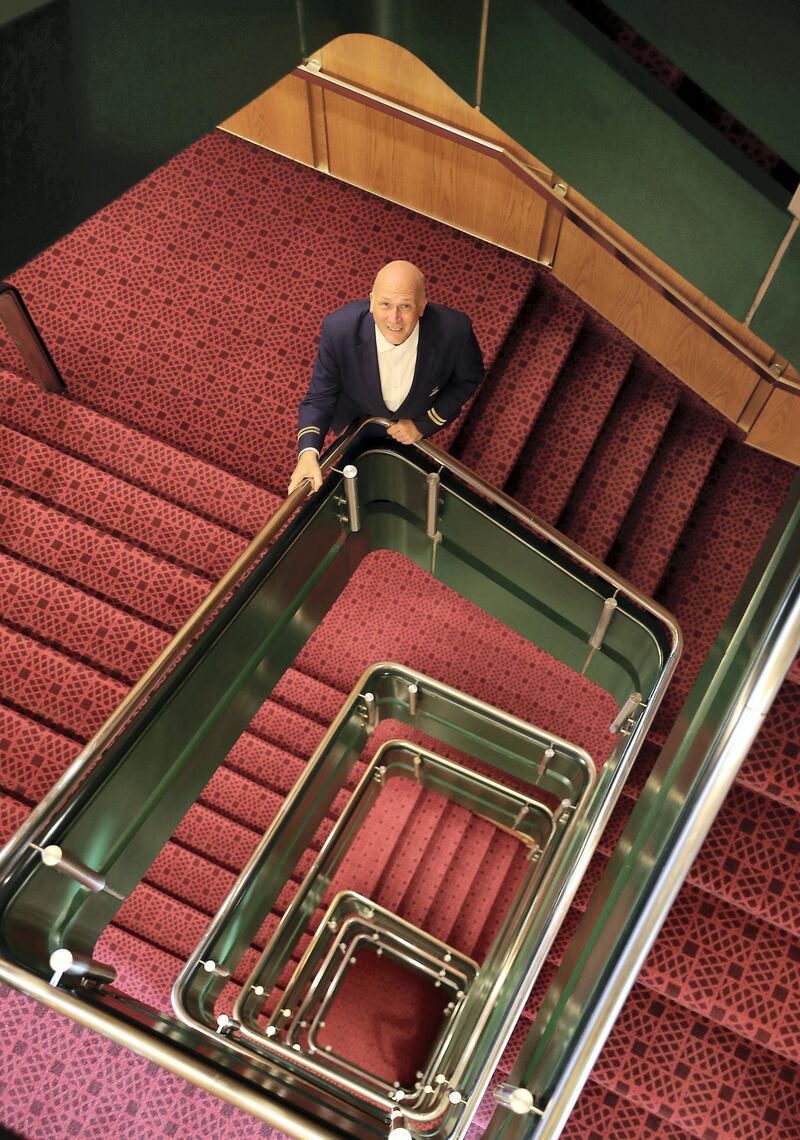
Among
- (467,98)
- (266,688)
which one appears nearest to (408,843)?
(266,688)

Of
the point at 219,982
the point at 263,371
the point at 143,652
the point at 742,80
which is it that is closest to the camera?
the point at 742,80

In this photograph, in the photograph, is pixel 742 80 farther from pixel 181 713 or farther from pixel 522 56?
pixel 181 713

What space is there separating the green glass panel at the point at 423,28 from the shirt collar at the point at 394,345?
1083 millimetres

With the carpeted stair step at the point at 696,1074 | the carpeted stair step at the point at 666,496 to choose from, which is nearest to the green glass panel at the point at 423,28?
the carpeted stair step at the point at 666,496

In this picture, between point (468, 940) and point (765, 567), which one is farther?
point (468, 940)

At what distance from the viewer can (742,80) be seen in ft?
8.02

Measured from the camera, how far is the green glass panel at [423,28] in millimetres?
3201

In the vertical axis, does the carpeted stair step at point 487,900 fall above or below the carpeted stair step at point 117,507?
above

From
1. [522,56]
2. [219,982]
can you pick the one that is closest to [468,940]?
[219,982]

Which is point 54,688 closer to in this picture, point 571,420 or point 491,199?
point 571,420

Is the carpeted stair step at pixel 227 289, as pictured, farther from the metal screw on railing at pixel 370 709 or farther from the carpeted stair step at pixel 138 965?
the carpeted stair step at pixel 138 965

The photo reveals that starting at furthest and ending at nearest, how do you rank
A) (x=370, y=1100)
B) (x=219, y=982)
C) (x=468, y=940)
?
(x=468, y=940), (x=370, y=1100), (x=219, y=982)

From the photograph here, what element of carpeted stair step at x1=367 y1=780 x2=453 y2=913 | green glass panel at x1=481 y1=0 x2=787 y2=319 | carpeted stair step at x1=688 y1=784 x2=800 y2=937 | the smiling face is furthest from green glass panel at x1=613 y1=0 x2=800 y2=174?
carpeted stair step at x1=367 y1=780 x2=453 y2=913

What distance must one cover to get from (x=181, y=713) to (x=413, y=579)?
84.1 inches
